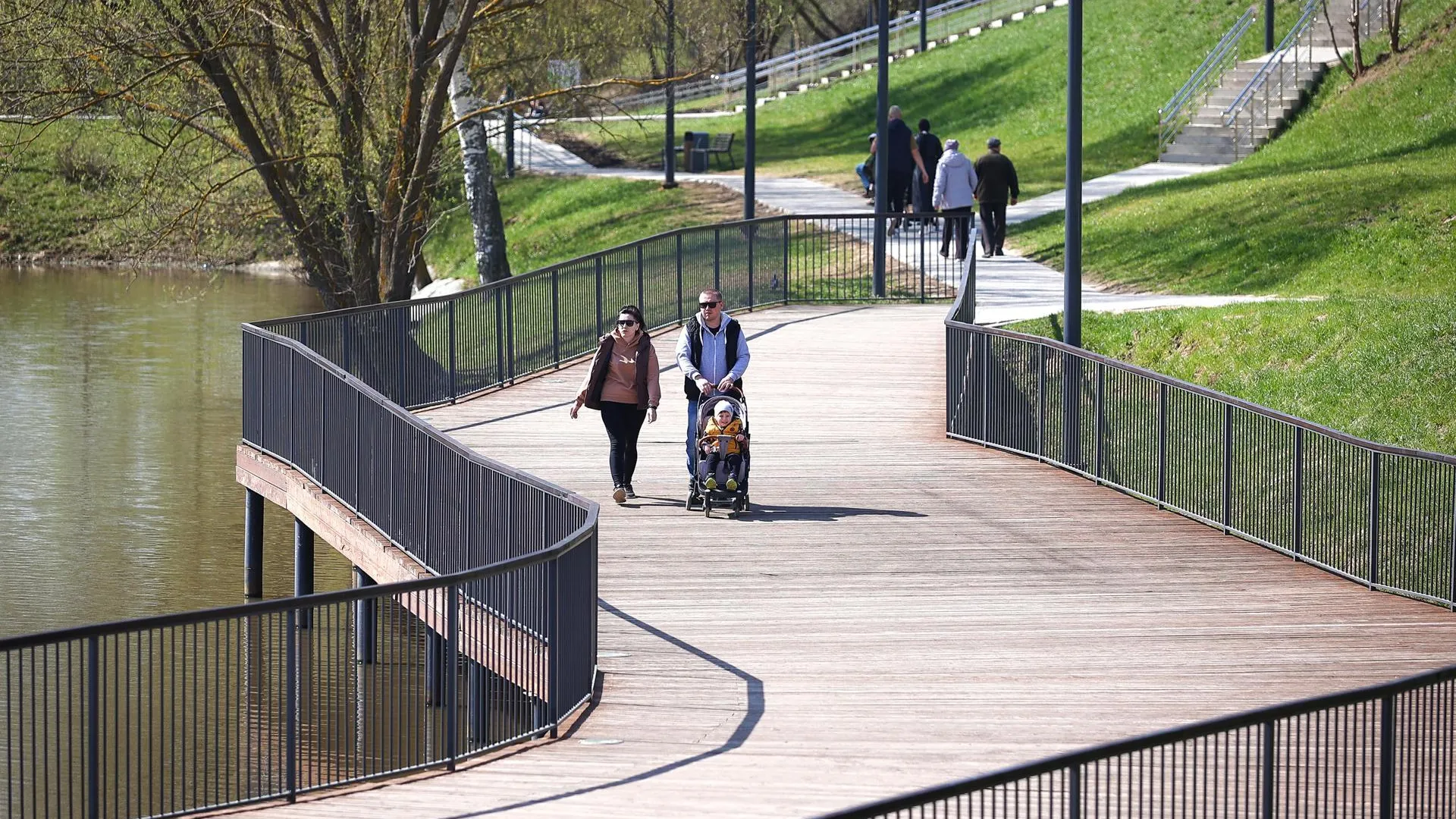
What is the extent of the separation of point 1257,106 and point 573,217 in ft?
50.1

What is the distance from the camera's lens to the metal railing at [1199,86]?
4378 cm

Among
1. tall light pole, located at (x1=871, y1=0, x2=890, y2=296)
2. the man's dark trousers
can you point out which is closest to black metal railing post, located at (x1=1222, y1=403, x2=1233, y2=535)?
tall light pole, located at (x1=871, y1=0, x2=890, y2=296)

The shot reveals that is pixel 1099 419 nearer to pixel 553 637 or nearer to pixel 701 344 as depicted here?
pixel 701 344

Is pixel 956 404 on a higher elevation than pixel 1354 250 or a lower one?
lower

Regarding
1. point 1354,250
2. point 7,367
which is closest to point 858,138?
point 7,367

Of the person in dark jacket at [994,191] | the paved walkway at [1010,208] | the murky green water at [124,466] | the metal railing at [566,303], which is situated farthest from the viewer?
the person in dark jacket at [994,191]

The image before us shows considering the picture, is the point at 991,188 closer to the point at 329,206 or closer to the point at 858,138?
the point at 329,206

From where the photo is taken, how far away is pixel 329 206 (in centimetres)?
3039

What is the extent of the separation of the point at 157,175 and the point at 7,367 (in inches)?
419

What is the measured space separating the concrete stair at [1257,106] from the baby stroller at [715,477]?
25064 millimetres

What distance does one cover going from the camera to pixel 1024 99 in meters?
54.3

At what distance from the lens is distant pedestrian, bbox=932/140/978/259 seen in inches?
1188

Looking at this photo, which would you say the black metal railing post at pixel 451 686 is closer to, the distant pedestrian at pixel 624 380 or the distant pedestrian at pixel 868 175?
the distant pedestrian at pixel 624 380

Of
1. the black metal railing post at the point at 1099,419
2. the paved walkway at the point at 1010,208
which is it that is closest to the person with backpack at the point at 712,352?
the black metal railing post at the point at 1099,419
